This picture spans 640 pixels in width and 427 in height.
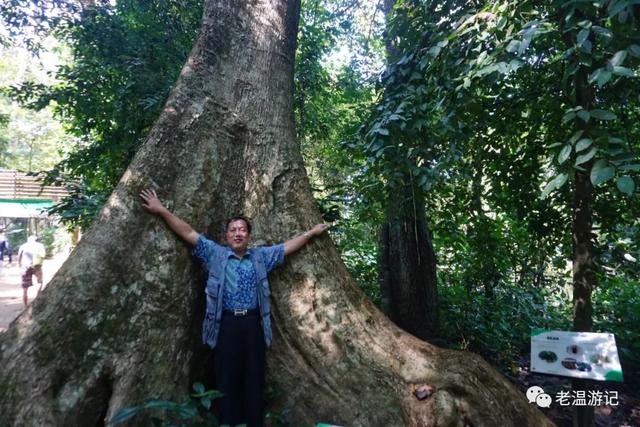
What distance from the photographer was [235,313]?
9.28ft

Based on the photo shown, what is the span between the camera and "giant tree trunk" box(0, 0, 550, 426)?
251cm

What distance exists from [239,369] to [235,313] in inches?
14.1

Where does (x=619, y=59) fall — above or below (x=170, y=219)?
above

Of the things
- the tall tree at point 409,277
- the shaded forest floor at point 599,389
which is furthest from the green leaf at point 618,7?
the tall tree at point 409,277

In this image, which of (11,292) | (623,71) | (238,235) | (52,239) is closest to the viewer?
(623,71)

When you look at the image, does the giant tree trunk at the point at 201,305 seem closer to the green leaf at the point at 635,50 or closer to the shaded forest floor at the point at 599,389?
the shaded forest floor at the point at 599,389

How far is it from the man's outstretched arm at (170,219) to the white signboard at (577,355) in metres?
2.48

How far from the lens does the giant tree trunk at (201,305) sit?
2514 mm

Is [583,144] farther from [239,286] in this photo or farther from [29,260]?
[29,260]

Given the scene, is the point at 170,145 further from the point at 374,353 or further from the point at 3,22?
the point at 3,22

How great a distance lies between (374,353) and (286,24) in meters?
2.82

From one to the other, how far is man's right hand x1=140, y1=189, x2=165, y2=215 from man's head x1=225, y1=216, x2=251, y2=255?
0.46 metres

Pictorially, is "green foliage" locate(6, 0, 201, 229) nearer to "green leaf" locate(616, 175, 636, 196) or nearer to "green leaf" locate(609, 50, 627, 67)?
"green leaf" locate(609, 50, 627, 67)

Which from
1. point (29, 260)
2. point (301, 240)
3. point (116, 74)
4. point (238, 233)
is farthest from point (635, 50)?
point (29, 260)
